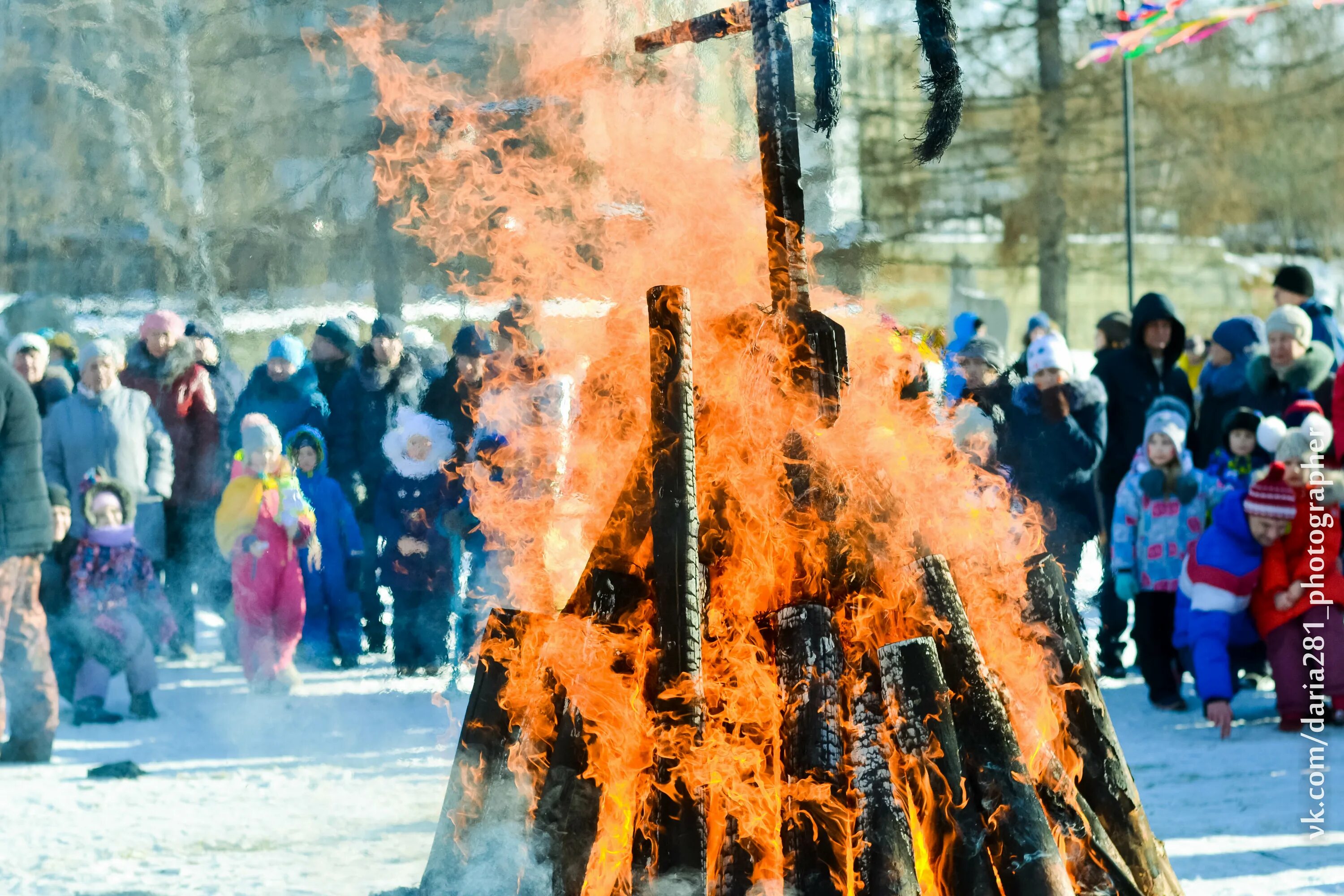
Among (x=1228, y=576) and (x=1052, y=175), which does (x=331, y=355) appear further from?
(x=1052, y=175)

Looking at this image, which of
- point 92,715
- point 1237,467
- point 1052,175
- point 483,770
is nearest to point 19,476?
point 92,715

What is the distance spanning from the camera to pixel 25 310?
→ 1055cm

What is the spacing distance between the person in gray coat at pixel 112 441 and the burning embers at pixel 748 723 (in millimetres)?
4835

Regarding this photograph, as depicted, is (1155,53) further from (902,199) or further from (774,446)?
(774,446)

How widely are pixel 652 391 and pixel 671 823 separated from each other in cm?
92

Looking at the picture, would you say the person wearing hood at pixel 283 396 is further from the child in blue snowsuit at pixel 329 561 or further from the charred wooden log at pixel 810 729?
the charred wooden log at pixel 810 729

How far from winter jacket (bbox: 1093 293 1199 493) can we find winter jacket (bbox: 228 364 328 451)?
4.48 metres

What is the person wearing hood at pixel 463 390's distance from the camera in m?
6.91

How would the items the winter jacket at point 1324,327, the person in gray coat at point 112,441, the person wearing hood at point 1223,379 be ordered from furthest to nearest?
the winter jacket at point 1324,327 < the person in gray coat at point 112,441 < the person wearing hood at point 1223,379

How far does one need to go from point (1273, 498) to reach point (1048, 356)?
129 centimetres

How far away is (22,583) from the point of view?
5.51m

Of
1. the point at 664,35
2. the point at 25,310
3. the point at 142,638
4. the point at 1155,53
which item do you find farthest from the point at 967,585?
the point at 1155,53

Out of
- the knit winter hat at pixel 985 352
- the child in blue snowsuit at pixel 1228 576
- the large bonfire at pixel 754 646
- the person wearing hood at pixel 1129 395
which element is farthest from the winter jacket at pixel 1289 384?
the large bonfire at pixel 754 646

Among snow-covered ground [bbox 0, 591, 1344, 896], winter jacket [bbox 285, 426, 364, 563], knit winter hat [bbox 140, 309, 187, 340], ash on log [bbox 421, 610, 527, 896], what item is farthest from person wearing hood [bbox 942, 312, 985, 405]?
knit winter hat [bbox 140, 309, 187, 340]
